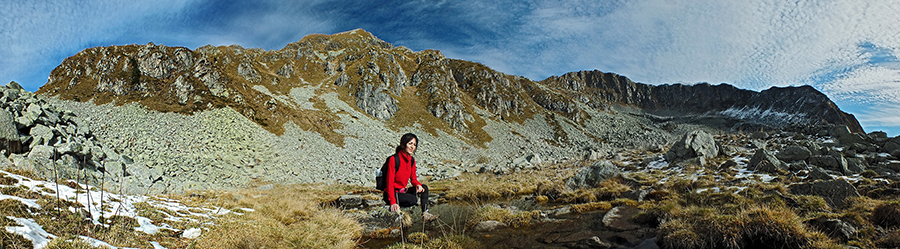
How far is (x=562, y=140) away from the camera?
8819 cm

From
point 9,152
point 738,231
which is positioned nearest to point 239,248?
point 738,231

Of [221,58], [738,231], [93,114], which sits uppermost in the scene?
[221,58]

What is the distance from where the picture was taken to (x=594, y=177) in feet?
55.1

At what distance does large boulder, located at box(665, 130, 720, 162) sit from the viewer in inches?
719

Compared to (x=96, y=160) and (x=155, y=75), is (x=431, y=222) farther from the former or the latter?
(x=155, y=75)

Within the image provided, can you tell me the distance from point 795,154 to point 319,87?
270 feet

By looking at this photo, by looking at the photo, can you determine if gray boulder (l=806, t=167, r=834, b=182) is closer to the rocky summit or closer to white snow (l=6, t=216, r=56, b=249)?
the rocky summit

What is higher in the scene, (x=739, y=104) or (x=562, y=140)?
(x=739, y=104)

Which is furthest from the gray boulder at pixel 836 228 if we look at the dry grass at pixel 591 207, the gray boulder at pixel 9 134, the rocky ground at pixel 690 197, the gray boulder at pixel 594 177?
the gray boulder at pixel 9 134

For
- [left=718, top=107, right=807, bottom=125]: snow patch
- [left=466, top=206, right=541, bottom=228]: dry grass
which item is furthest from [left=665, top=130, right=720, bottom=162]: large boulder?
[left=718, top=107, right=807, bottom=125]: snow patch

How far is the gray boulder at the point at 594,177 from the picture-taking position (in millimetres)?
16484

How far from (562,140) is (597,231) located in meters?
83.8

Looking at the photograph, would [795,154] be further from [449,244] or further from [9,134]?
[9,134]

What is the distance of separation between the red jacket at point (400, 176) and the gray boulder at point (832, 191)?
34.5 feet
